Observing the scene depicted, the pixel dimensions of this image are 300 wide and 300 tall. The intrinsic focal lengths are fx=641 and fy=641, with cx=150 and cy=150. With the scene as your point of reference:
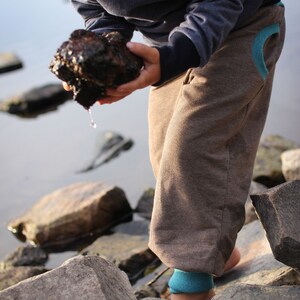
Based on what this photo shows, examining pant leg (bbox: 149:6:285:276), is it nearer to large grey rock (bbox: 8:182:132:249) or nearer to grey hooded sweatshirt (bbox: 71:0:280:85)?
grey hooded sweatshirt (bbox: 71:0:280:85)

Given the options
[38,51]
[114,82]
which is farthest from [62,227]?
[38,51]

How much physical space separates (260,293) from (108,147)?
2749mm

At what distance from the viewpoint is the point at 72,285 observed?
136 centimetres

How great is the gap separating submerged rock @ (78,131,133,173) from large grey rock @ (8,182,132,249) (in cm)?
67

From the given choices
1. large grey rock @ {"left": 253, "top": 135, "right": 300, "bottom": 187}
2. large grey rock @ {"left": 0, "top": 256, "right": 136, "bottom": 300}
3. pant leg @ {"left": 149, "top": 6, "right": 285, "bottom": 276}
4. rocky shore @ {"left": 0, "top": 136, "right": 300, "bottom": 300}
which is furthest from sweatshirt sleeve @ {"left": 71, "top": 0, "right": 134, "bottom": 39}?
large grey rock @ {"left": 253, "top": 135, "right": 300, "bottom": 187}

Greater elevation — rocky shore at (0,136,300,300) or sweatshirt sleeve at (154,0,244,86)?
sweatshirt sleeve at (154,0,244,86)

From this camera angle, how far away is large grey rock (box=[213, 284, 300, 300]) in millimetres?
1443

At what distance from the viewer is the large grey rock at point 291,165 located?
2959 mm

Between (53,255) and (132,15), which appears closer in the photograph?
(132,15)

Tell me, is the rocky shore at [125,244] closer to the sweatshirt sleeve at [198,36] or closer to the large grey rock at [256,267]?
the large grey rock at [256,267]

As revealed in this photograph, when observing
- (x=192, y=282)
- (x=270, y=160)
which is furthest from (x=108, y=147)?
(x=192, y=282)

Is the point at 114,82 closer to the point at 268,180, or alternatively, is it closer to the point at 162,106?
the point at 162,106

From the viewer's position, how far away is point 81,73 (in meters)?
1.34

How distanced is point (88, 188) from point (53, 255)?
0.43 m
